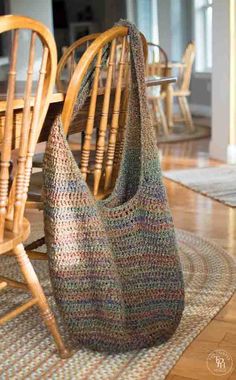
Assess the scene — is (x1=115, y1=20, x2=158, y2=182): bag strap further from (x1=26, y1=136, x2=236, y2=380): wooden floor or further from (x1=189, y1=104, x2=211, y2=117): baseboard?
(x1=189, y1=104, x2=211, y2=117): baseboard

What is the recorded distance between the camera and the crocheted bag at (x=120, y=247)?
1.40m

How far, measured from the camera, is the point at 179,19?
7.05m

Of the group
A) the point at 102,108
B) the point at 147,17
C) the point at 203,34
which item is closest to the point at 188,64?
the point at 203,34

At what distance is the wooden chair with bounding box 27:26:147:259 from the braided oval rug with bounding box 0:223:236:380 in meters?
0.27

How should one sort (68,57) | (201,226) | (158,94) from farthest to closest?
1. (158,94)
2. (201,226)
3. (68,57)

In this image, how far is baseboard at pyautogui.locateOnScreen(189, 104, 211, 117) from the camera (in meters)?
6.63

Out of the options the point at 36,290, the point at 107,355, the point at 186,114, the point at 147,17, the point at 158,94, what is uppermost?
the point at 147,17

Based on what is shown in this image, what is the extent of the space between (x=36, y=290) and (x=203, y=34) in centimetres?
588

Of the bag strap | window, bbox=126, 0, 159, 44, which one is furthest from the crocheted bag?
window, bbox=126, 0, 159, 44

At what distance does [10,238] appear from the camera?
1352 mm

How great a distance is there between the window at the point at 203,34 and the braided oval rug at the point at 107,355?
5.16 m

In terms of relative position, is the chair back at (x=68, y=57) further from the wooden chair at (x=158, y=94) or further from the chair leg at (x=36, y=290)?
the wooden chair at (x=158, y=94)

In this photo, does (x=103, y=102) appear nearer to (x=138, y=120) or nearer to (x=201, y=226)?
(x=138, y=120)

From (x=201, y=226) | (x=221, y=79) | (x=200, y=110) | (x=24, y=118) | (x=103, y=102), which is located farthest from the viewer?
Result: (x=200, y=110)
